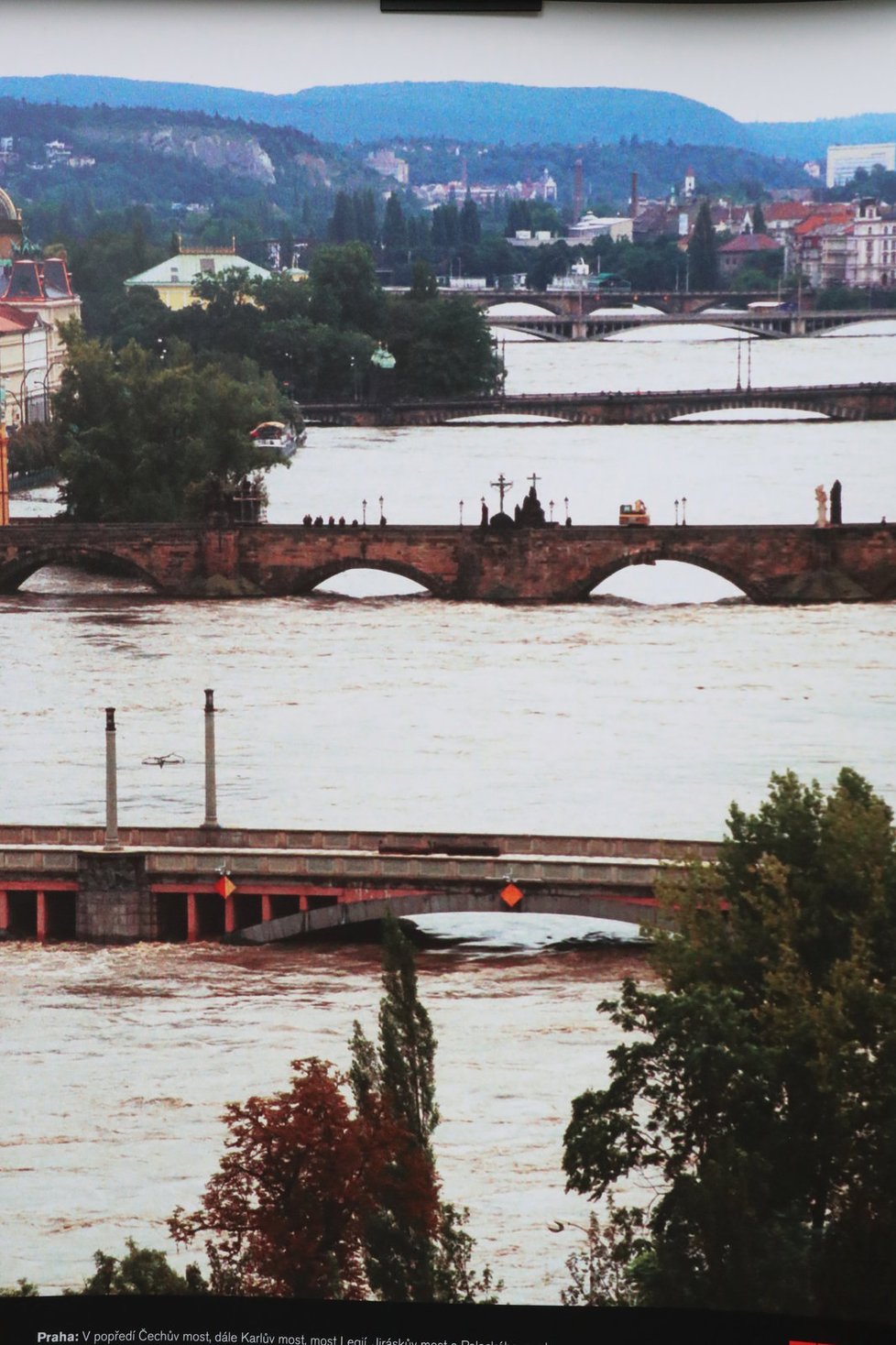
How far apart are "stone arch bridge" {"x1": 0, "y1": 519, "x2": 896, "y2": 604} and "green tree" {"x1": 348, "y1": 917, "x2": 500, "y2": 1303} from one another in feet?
34.5

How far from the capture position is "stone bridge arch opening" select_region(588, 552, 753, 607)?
19391 millimetres

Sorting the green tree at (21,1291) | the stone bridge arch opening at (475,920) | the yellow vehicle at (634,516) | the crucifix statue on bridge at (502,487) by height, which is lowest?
the green tree at (21,1291)

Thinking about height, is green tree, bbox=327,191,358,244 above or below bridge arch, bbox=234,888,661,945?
above

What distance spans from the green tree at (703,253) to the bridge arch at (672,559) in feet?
13.8

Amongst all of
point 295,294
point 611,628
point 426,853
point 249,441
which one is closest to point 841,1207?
point 426,853

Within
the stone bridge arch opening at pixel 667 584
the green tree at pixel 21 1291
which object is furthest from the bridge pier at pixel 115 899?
the stone bridge arch opening at pixel 667 584

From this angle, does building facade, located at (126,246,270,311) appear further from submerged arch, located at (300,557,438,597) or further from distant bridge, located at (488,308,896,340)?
submerged arch, located at (300,557,438,597)

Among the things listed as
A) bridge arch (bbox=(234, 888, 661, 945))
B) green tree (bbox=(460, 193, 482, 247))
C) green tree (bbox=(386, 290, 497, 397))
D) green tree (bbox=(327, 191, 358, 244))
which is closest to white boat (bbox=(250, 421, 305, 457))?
green tree (bbox=(386, 290, 497, 397))

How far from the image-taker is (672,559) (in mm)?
19703

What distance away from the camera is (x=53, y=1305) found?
7.14m

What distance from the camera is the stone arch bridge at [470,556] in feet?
62.6

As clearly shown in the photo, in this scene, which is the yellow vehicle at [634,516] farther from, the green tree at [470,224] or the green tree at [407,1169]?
the green tree at [407,1169]

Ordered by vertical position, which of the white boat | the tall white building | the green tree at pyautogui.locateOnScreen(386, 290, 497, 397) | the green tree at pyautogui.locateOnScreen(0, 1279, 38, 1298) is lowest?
the green tree at pyautogui.locateOnScreen(0, 1279, 38, 1298)

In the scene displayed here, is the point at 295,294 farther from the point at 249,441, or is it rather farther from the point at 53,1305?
the point at 53,1305
